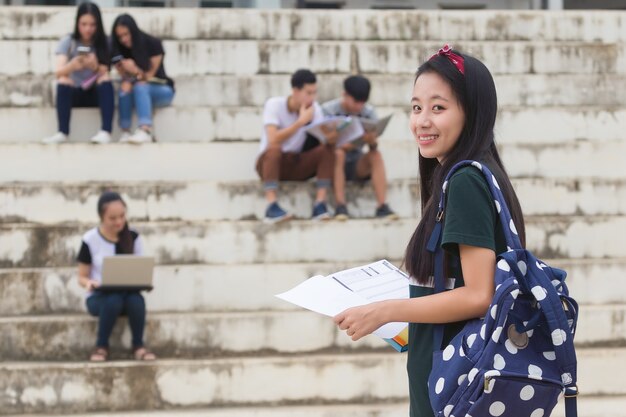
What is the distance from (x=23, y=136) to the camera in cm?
871

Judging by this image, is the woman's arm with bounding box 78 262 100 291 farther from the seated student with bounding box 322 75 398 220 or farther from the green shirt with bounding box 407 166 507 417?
the green shirt with bounding box 407 166 507 417

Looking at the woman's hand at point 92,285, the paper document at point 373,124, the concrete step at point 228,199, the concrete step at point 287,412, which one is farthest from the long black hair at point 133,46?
the concrete step at point 287,412

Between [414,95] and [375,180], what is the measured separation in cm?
515

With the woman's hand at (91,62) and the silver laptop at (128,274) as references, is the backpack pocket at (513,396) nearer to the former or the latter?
the silver laptop at (128,274)

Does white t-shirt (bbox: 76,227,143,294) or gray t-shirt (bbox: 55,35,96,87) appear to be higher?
gray t-shirt (bbox: 55,35,96,87)

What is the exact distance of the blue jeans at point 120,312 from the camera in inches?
255

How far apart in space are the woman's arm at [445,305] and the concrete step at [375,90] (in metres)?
6.84

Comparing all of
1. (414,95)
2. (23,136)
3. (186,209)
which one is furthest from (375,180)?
(414,95)

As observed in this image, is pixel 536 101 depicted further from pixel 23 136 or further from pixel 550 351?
pixel 550 351

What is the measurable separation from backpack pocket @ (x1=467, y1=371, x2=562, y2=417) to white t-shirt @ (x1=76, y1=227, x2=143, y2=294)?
4590 mm

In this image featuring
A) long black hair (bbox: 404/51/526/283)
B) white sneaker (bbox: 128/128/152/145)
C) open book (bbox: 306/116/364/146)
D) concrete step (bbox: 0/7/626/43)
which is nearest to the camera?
long black hair (bbox: 404/51/526/283)

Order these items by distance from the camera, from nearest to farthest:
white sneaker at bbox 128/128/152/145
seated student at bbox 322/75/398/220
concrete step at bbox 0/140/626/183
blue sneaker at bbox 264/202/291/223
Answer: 1. blue sneaker at bbox 264/202/291/223
2. seated student at bbox 322/75/398/220
3. concrete step at bbox 0/140/626/183
4. white sneaker at bbox 128/128/152/145

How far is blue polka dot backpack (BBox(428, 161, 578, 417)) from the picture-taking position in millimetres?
2359

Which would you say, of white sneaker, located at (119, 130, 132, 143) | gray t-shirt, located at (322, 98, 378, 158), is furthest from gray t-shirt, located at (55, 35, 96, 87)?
gray t-shirt, located at (322, 98, 378, 158)
